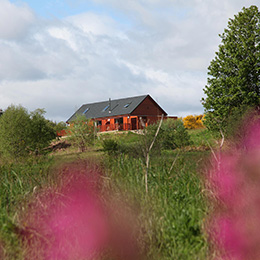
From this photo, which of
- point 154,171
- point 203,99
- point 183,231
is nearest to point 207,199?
point 183,231

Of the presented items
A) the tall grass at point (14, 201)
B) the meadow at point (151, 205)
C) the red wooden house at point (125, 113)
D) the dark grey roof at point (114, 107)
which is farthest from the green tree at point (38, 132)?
the dark grey roof at point (114, 107)

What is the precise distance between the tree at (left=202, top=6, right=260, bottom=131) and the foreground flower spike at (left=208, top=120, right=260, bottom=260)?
13074 mm

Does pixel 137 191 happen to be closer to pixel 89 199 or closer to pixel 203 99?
pixel 89 199

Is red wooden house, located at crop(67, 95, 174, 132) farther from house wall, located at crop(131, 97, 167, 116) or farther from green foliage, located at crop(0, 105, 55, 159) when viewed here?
green foliage, located at crop(0, 105, 55, 159)

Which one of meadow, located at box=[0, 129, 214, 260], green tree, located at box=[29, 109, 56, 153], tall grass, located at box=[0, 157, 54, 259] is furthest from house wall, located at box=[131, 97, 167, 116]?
meadow, located at box=[0, 129, 214, 260]

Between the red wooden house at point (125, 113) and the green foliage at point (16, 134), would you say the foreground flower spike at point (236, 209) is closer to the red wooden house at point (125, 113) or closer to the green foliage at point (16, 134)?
the green foliage at point (16, 134)

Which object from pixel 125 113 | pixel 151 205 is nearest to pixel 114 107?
pixel 125 113

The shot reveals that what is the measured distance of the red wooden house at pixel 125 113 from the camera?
3966 centimetres

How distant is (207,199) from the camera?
5.45 metres

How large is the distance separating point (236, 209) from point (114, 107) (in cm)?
3808

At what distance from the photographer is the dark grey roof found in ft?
134

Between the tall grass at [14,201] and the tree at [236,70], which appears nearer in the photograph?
the tall grass at [14,201]

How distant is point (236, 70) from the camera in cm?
2045

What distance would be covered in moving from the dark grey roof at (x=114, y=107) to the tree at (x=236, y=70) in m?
19.7
